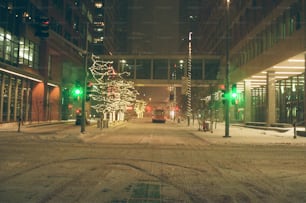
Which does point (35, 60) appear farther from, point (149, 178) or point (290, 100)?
point (149, 178)

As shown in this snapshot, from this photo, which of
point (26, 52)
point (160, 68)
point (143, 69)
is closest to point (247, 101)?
point (26, 52)

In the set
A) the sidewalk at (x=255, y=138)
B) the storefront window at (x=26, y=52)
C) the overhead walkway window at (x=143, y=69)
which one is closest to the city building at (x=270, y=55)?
the sidewalk at (x=255, y=138)

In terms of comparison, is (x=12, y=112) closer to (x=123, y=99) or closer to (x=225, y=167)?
(x=123, y=99)

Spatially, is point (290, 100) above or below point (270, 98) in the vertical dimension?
below

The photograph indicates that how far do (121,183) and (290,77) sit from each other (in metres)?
37.3

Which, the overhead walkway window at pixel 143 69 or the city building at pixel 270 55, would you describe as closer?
the city building at pixel 270 55

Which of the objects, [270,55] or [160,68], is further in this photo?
[160,68]

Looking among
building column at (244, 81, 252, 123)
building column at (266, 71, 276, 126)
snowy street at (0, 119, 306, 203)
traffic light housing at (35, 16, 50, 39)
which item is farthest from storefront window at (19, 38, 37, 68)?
snowy street at (0, 119, 306, 203)

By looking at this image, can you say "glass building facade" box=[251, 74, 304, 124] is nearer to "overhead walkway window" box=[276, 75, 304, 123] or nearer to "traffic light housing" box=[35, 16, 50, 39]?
"overhead walkway window" box=[276, 75, 304, 123]

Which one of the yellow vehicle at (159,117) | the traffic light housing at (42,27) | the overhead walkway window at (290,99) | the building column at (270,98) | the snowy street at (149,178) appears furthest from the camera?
the yellow vehicle at (159,117)

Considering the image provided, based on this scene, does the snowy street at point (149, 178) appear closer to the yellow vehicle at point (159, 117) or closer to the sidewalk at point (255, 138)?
the sidewalk at point (255, 138)

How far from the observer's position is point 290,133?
30188mm

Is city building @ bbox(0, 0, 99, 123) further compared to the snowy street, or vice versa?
city building @ bbox(0, 0, 99, 123)

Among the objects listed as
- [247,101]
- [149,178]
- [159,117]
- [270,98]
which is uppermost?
[247,101]
